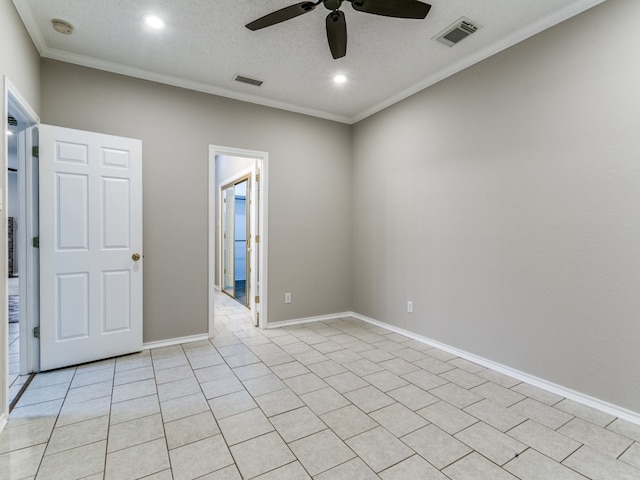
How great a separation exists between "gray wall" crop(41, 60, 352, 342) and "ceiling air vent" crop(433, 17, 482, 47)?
78.7 inches

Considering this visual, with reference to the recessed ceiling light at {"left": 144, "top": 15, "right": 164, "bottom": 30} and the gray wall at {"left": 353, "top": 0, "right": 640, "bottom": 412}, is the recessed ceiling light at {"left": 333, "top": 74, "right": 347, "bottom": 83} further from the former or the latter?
the recessed ceiling light at {"left": 144, "top": 15, "right": 164, "bottom": 30}

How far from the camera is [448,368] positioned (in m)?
2.92

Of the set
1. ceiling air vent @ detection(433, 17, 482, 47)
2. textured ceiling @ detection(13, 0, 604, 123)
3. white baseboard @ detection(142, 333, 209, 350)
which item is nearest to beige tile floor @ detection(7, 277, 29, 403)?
white baseboard @ detection(142, 333, 209, 350)

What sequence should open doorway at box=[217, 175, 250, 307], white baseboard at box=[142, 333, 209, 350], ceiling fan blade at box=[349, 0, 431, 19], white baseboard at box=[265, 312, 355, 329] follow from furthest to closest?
open doorway at box=[217, 175, 250, 307]
white baseboard at box=[265, 312, 355, 329]
white baseboard at box=[142, 333, 209, 350]
ceiling fan blade at box=[349, 0, 431, 19]

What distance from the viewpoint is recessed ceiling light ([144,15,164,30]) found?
8.23 feet

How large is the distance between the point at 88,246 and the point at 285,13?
2580 millimetres

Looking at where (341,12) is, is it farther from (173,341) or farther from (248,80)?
(173,341)

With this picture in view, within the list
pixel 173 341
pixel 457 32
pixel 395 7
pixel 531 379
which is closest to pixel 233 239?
pixel 173 341

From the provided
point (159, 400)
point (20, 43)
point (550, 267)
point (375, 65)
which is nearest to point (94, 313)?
point (159, 400)

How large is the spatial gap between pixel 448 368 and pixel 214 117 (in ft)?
11.7

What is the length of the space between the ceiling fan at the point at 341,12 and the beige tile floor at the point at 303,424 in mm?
2567

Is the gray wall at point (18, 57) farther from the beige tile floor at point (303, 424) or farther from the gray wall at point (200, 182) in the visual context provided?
the beige tile floor at point (303, 424)

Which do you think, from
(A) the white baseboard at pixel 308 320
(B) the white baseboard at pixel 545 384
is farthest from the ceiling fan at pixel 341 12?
(A) the white baseboard at pixel 308 320

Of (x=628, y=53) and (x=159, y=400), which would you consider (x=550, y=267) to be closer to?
(x=628, y=53)
